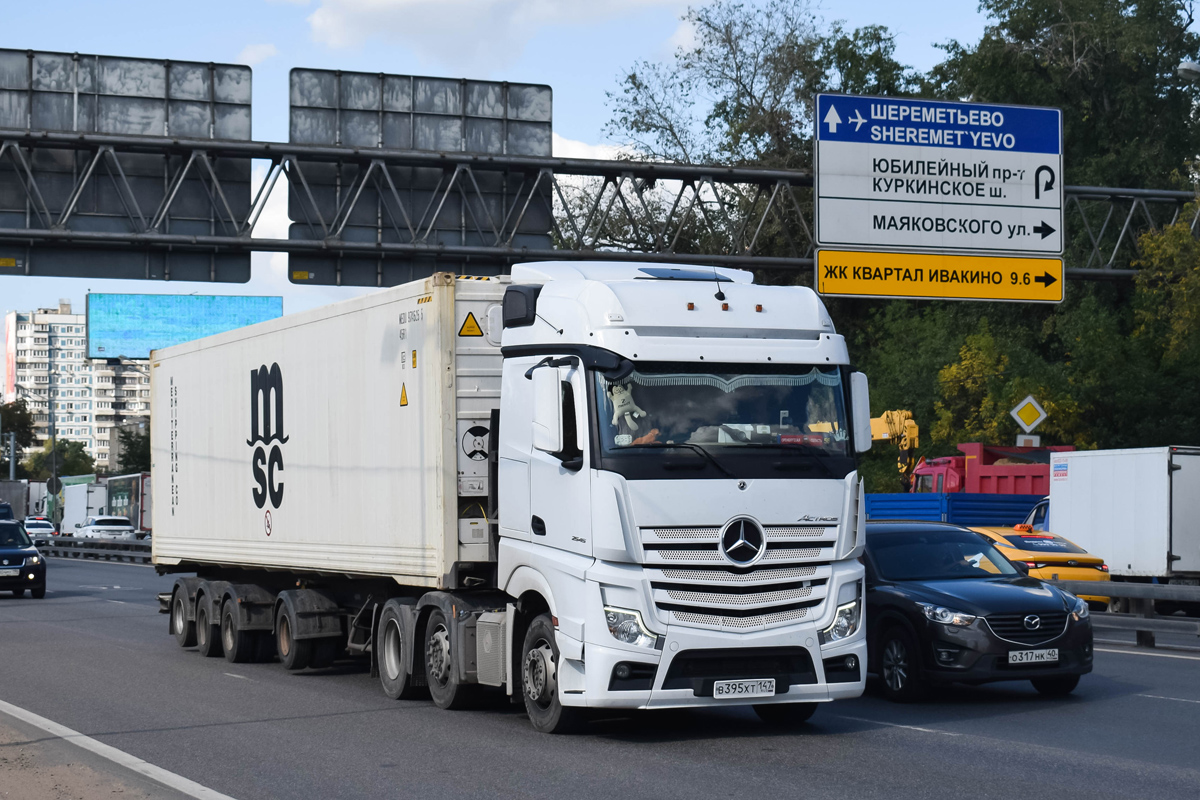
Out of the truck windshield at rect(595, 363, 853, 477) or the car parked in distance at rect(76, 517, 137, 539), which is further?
the car parked in distance at rect(76, 517, 137, 539)

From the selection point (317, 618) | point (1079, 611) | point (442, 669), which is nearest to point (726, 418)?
point (442, 669)

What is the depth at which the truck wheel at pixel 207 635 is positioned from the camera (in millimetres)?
17703

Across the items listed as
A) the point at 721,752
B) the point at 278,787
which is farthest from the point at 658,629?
the point at 278,787

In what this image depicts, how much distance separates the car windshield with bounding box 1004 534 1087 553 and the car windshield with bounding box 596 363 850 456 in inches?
458

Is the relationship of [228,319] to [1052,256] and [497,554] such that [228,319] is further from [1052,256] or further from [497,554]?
[497,554]

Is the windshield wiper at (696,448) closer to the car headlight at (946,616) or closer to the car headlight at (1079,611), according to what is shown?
the car headlight at (946,616)

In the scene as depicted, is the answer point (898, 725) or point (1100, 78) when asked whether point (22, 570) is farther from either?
point (1100, 78)

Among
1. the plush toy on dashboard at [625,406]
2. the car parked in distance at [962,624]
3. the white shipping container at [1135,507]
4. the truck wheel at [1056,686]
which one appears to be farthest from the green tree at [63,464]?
the plush toy on dashboard at [625,406]

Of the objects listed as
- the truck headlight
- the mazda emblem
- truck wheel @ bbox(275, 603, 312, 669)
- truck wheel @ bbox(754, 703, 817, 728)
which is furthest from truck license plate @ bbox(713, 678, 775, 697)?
truck wheel @ bbox(275, 603, 312, 669)

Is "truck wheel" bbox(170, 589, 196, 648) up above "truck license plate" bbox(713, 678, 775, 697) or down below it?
below

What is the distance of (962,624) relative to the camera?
12.4 metres

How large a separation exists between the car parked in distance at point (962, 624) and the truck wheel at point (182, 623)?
344 inches

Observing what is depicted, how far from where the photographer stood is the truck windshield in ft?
34.4

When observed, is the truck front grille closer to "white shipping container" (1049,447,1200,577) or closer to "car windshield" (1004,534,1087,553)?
"car windshield" (1004,534,1087,553)
